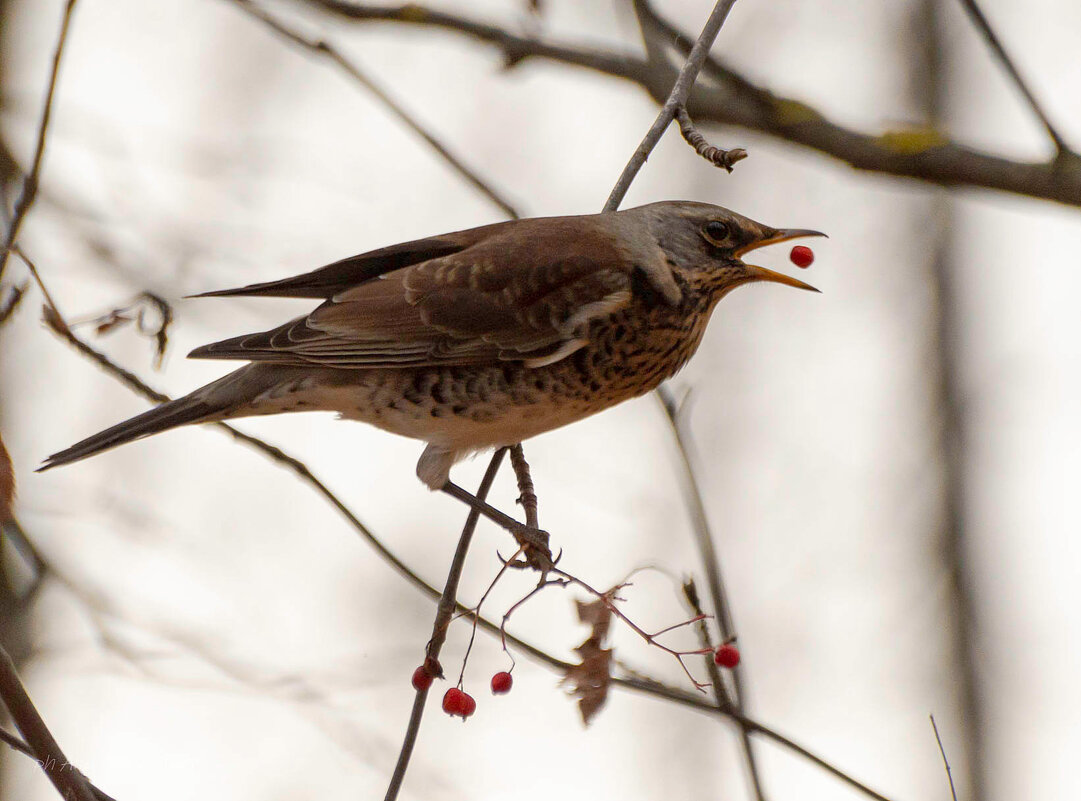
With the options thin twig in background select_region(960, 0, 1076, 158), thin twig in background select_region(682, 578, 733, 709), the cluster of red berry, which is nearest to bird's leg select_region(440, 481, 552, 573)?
the cluster of red berry

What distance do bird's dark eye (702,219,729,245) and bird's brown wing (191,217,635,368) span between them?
32cm

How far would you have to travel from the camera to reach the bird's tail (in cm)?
374

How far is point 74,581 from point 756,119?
3535 millimetres

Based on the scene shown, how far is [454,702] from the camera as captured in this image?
333 cm

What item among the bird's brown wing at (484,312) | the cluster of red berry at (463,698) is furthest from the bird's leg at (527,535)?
the bird's brown wing at (484,312)

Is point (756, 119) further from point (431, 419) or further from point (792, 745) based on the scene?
point (792, 745)

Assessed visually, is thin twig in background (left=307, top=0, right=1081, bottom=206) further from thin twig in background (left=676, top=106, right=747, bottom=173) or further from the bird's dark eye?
thin twig in background (left=676, top=106, right=747, bottom=173)

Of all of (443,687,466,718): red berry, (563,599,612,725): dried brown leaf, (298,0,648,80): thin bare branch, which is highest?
(298,0,648,80): thin bare branch

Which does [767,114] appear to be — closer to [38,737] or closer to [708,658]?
[708,658]

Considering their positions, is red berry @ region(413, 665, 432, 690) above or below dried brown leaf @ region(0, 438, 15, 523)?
above

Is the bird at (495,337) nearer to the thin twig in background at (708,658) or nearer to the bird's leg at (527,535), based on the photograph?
the bird's leg at (527,535)

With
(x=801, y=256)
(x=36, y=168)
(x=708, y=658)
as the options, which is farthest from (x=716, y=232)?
(x=36, y=168)

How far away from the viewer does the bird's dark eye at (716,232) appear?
14.1 feet

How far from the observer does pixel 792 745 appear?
8.34ft
